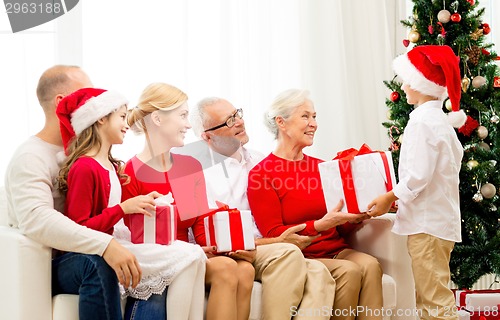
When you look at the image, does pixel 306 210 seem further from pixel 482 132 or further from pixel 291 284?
pixel 482 132

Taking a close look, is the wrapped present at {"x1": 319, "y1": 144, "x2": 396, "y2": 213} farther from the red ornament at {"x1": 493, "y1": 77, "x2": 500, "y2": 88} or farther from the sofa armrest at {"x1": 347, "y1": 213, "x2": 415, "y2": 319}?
the red ornament at {"x1": 493, "y1": 77, "x2": 500, "y2": 88}

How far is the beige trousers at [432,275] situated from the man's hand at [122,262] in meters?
1.22

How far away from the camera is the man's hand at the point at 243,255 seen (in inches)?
116

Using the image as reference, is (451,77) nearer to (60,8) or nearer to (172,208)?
(172,208)

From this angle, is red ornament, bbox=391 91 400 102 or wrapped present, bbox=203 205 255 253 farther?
red ornament, bbox=391 91 400 102

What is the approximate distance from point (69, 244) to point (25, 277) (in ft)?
0.60

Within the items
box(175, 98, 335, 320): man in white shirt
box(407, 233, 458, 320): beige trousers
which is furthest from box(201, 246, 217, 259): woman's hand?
box(407, 233, 458, 320): beige trousers

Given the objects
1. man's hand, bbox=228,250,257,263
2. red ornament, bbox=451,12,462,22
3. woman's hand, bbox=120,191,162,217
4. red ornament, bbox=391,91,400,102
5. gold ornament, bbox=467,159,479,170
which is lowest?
man's hand, bbox=228,250,257,263

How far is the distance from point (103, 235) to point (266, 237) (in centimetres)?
86

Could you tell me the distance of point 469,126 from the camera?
4.08m

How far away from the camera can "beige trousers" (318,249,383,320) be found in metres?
2.96

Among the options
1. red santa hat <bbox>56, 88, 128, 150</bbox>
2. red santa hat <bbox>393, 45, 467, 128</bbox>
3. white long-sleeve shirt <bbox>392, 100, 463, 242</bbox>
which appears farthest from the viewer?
red santa hat <bbox>393, 45, 467, 128</bbox>

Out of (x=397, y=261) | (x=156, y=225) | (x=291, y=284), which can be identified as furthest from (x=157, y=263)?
(x=397, y=261)

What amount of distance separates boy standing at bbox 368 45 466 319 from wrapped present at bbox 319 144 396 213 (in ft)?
0.13
